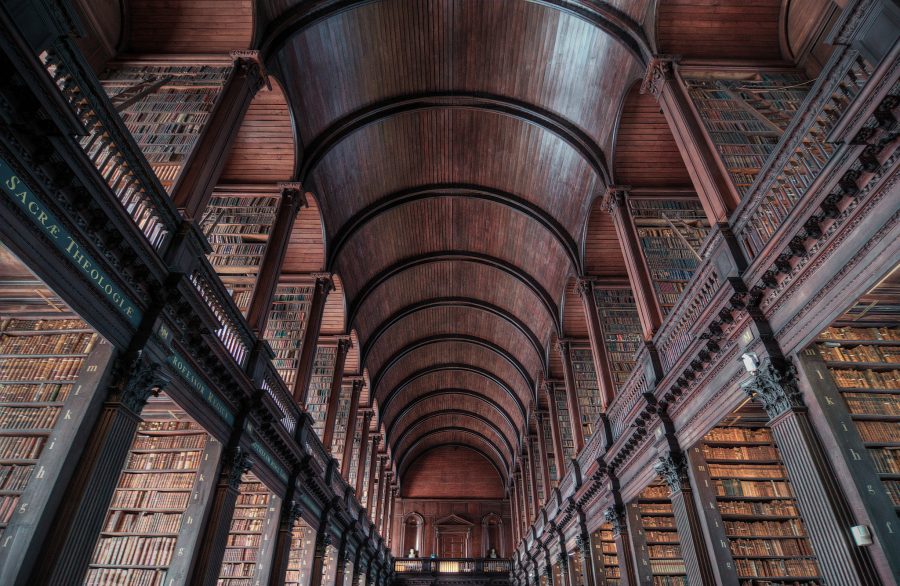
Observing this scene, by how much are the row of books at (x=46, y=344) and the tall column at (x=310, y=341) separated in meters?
4.61

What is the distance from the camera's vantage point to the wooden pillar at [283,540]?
332 inches

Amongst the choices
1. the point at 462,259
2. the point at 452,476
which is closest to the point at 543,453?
the point at 462,259

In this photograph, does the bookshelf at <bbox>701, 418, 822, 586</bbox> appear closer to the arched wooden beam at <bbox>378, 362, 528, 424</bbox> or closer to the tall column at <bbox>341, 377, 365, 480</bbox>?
the tall column at <bbox>341, 377, 365, 480</bbox>

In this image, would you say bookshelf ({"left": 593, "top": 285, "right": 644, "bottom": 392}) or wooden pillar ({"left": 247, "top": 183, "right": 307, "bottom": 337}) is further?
bookshelf ({"left": 593, "top": 285, "right": 644, "bottom": 392})

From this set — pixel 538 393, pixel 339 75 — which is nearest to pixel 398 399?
pixel 538 393

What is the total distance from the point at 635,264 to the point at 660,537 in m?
5.00

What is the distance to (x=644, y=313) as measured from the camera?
8.45 metres

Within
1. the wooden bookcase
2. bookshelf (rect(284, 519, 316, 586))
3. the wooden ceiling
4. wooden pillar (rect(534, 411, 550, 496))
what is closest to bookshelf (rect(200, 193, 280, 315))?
the wooden ceiling

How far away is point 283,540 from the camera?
875 centimetres

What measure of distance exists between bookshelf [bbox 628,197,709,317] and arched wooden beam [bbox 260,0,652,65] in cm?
292

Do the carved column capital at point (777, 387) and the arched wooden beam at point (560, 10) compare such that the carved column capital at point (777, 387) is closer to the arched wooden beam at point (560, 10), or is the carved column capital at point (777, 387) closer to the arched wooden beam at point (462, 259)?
the arched wooden beam at point (560, 10)

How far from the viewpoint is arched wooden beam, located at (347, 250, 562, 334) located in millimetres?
15711

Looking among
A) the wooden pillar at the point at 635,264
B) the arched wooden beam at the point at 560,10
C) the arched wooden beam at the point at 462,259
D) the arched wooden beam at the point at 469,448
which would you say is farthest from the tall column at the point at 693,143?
the arched wooden beam at the point at 469,448

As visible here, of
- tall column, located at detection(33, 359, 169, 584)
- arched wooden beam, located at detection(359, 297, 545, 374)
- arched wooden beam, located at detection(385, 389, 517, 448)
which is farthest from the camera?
arched wooden beam, located at detection(385, 389, 517, 448)
